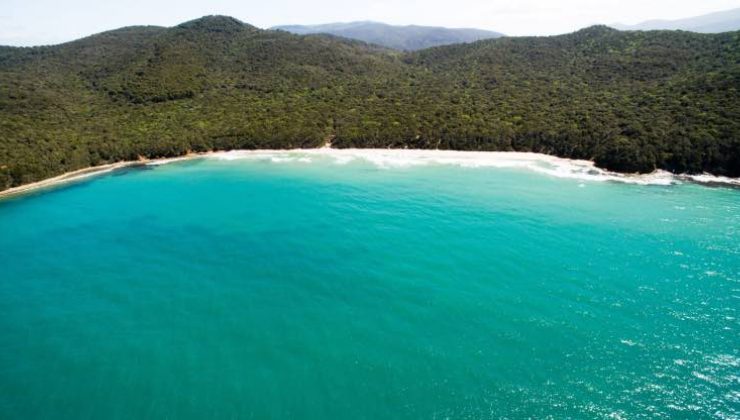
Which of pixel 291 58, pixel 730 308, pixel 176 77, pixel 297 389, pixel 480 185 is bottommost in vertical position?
pixel 297 389

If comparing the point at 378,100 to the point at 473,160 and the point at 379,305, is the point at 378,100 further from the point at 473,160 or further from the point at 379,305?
the point at 379,305

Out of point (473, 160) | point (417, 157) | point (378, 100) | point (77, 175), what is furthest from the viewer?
point (378, 100)

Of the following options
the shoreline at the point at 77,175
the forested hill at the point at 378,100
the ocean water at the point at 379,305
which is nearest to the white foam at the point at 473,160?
the forested hill at the point at 378,100

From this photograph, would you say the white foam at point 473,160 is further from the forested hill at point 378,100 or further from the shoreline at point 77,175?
the shoreline at point 77,175

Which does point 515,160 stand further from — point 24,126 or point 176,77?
point 176,77

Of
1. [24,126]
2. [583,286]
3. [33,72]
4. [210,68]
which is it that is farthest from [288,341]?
[33,72]

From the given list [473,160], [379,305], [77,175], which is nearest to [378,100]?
[473,160]

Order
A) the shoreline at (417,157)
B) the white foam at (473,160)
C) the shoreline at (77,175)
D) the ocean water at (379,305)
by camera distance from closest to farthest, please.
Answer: the ocean water at (379,305) → the shoreline at (417,157) → the white foam at (473,160) → the shoreline at (77,175)

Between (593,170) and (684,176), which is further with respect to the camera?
(593,170)
